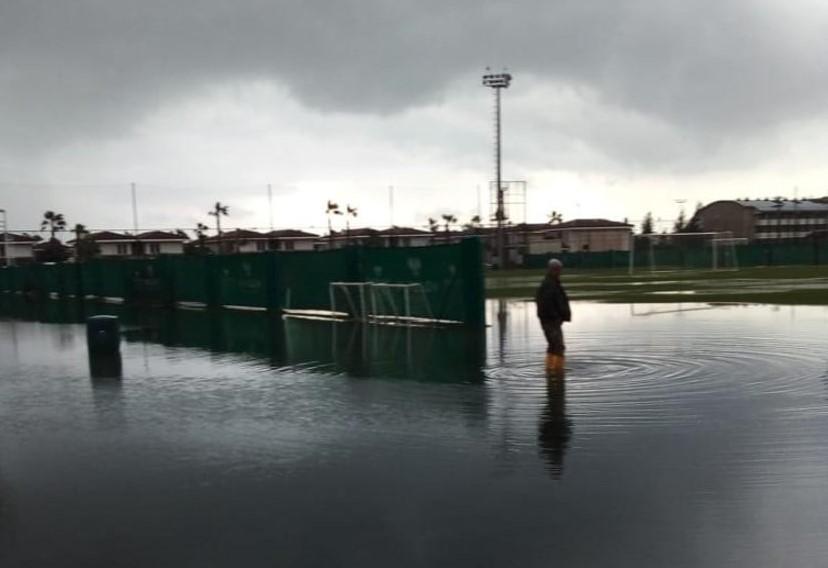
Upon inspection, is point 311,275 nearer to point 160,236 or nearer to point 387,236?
point 387,236

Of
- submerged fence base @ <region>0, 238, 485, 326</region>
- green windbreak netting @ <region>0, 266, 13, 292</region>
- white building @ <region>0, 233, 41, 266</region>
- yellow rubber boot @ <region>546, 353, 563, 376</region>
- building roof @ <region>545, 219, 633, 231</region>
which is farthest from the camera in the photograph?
building roof @ <region>545, 219, 633, 231</region>

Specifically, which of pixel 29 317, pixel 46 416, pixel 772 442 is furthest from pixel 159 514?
pixel 29 317

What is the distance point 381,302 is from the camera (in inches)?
800

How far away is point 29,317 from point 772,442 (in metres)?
26.1

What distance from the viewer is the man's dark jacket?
11.5 meters

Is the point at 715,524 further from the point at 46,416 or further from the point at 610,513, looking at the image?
the point at 46,416

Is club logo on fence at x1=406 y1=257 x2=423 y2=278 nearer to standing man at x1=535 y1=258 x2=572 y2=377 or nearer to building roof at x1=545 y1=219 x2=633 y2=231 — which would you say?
standing man at x1=535 y1=258 x2=572 y2=377

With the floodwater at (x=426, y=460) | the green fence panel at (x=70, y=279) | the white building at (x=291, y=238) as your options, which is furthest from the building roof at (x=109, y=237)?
the floodwater at (x=426, y=460)

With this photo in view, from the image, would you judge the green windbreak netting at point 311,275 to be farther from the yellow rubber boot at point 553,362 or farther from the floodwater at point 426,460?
the yellow rubber boot at point 553,362

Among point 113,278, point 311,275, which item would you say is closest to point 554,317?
point 311,275

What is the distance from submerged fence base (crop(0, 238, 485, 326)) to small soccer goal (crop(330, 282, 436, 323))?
0.19ft

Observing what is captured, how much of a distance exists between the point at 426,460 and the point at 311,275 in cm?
1665

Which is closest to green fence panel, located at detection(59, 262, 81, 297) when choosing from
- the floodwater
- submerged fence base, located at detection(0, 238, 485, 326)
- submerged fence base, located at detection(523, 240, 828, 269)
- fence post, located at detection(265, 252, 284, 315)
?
submerged fence base, located at detection(0, 238, 485, 326)

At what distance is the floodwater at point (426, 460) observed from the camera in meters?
5.06
